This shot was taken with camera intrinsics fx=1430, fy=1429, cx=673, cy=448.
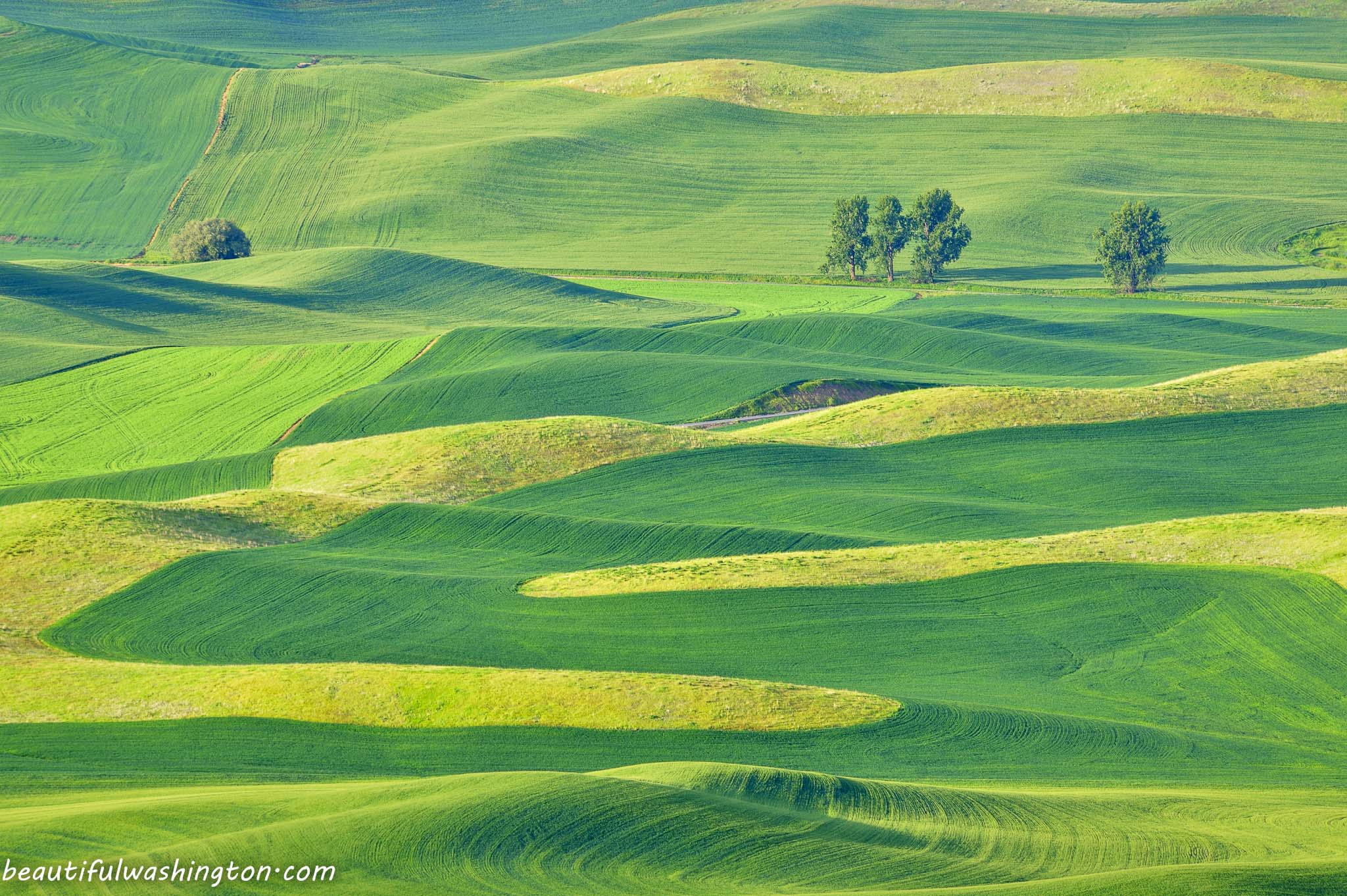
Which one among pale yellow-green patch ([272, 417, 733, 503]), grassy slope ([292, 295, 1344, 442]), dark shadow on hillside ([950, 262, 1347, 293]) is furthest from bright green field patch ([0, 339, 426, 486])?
dark shadow on hillside ([950, 262, 1347, 293])

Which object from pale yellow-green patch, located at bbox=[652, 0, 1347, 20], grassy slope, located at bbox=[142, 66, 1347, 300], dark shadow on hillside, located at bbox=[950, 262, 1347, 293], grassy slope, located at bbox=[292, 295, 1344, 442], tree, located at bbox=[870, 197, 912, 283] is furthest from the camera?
pale yellow-green patch, located at bbox=[652, 0, 1347, 20]

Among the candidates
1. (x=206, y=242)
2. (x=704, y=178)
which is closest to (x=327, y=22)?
(x=704, y=178)

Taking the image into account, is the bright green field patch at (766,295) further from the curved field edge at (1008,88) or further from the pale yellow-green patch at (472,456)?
the curved field edge at (1008,88)

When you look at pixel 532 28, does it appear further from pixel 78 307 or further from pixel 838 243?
pixel 78 307

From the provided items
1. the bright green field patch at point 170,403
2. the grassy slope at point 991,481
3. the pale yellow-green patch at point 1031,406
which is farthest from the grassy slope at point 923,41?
the grassy slope at point 991,481

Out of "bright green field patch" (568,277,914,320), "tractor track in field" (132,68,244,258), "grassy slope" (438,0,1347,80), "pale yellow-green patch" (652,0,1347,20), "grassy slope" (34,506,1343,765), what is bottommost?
"grassy slope" (34,506,1343,765)

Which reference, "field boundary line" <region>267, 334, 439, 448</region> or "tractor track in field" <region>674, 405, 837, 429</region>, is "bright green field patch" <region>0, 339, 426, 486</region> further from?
"tractor track in field" <region>674, 405, 837, 429</region>

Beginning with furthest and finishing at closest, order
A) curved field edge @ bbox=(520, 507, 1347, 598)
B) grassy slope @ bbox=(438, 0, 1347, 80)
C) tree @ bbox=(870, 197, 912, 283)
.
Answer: grassy slope @ bbox=(438, 0, 1347, 80)
tree @ bbox=(870, 197, 912, 283)
curved field edge @ bbox=(520, 507, 1347, 598)
